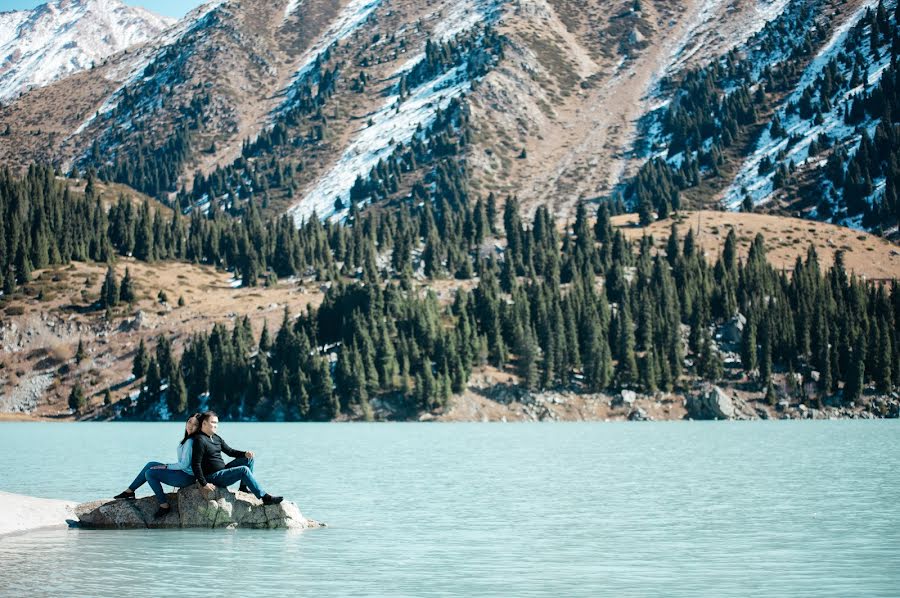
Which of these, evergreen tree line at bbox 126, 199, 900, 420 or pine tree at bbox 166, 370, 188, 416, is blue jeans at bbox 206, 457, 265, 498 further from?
pine tree at bbox 166, 370, 188, 416

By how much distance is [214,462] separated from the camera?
115ft

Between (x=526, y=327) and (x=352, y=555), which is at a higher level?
(x=526, y=327)

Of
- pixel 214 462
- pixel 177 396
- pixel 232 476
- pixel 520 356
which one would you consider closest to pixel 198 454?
pixel 214 462

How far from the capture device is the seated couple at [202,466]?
1366 inches

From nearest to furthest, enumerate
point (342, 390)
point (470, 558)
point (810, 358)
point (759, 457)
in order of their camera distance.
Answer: point (470, 558) < point (759, 457) < point (342, 390) < point (810, 358)

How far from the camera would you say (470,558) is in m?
29.9

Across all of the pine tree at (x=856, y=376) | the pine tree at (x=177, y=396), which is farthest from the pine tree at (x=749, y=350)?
the pine tree at (x=177, y=396)

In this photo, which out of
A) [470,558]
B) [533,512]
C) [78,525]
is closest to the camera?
[470,558]

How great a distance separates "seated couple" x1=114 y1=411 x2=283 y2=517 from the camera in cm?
3469

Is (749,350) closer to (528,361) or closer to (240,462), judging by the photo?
(528,361)

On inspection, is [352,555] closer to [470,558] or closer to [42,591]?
[470,558]

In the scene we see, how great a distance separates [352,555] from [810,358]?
176371 millimetres

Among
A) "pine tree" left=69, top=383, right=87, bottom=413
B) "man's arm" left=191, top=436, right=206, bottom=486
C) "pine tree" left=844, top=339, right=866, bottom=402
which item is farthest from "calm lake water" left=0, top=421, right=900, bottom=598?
"pine tree" left=69, top=383, right=87, bottom=413

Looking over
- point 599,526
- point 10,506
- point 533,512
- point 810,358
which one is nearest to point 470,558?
point 599,526
